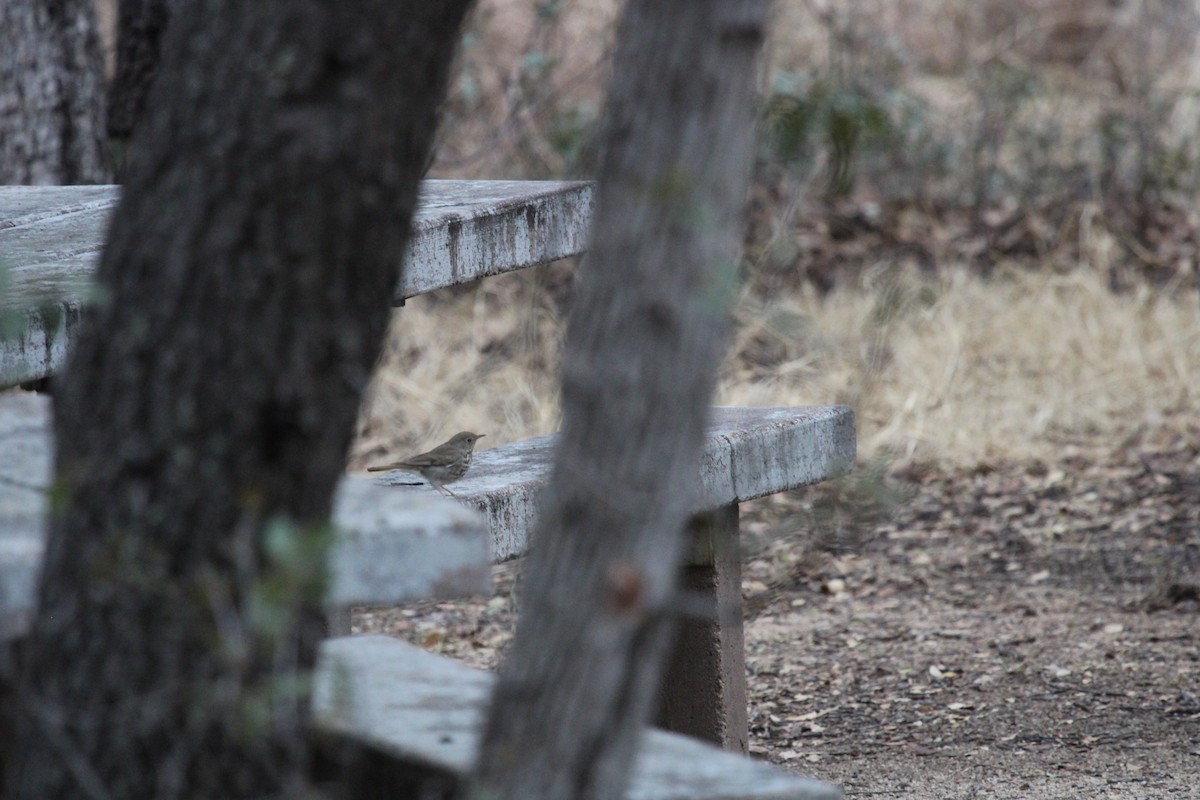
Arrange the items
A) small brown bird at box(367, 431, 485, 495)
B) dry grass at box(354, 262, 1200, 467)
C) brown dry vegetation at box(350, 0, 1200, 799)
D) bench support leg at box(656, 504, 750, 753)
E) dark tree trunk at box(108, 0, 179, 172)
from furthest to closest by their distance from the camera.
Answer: dry grass at box(354, 262, 1200, 467), dark tree trunk at box(108, 0, 179, 172), brown dry vegetation at box(350, 0, 1200, 799), bench support leg at box(656, 504, 750, 753), small brown bird at box(367, 431, 485, 495)

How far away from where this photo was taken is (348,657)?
2.26 m

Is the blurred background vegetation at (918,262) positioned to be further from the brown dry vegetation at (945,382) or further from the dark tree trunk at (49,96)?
the dark tree trunk at (49,96)

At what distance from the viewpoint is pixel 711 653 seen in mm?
3623

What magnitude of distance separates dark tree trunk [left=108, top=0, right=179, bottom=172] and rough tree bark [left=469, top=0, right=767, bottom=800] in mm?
4345

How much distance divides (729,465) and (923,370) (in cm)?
380

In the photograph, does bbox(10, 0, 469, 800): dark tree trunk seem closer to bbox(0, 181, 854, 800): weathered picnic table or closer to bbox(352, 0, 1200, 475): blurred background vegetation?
bbox(0, 181, 854, 800): weathered picnic table

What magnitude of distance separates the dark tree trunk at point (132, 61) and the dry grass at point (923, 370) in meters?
1.59

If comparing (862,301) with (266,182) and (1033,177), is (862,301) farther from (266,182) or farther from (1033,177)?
(266,182)

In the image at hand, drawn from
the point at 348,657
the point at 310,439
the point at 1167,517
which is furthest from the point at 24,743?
the point at 1167,517

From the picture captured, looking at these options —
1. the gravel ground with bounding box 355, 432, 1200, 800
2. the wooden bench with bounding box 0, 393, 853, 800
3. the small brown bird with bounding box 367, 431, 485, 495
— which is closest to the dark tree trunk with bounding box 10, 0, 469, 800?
the wooden bench with bounding box 0, 393, 853, 800

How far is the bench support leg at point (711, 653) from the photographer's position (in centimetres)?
362

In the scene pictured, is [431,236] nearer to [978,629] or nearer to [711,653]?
[711,653]

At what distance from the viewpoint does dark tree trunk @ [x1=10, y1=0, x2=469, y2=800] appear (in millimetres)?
1544

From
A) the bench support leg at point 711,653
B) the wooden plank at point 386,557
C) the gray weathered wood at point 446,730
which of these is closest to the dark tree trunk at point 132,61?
the bench support leg at point 711,653
